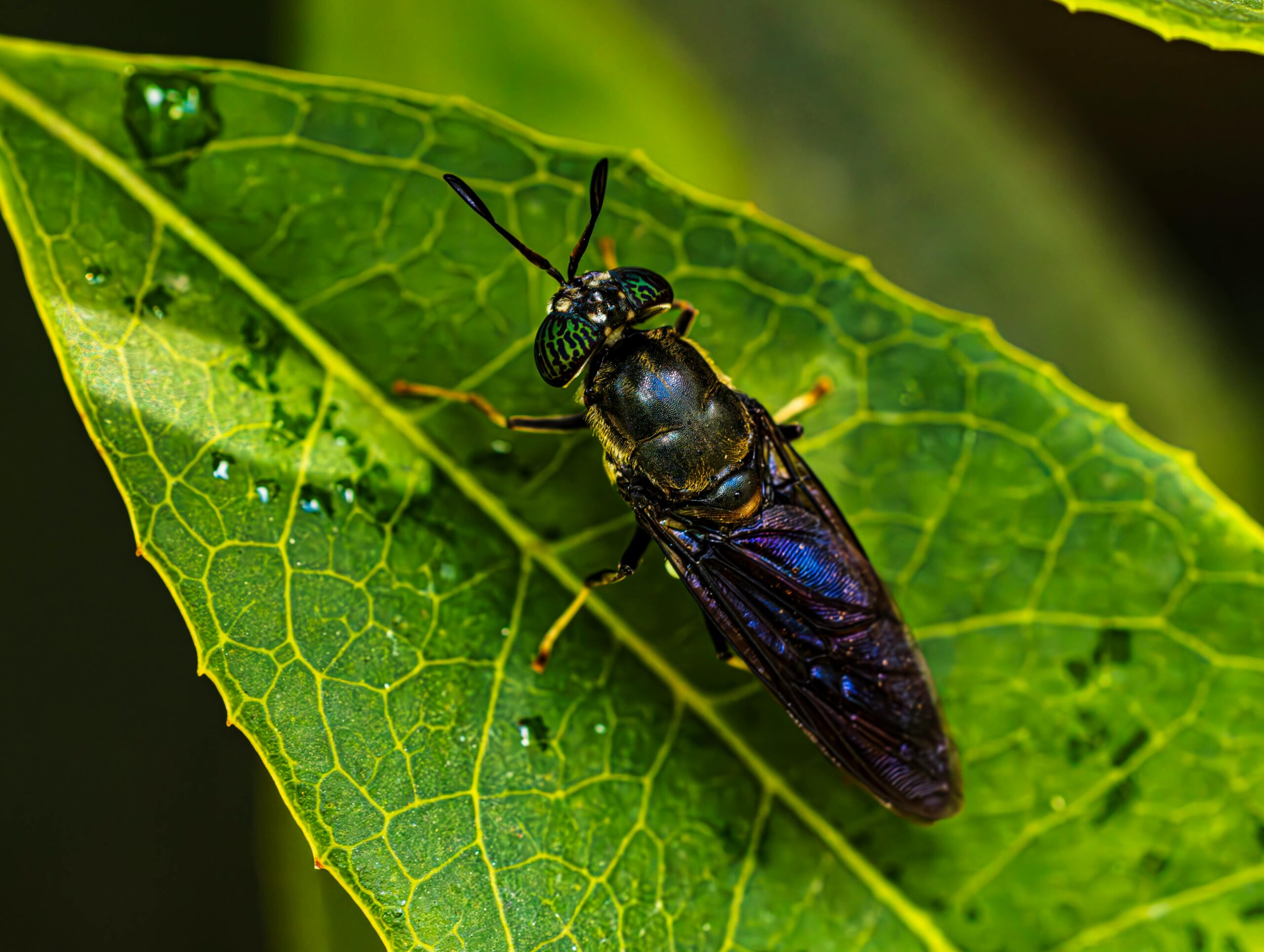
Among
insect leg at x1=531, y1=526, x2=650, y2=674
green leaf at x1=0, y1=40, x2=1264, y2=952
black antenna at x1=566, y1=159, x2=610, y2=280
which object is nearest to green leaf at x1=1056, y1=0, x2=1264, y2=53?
green leaf at x1=0, y1=40, x2=1264, y2=952

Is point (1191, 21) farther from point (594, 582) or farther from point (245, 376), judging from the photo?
point (245, 376)

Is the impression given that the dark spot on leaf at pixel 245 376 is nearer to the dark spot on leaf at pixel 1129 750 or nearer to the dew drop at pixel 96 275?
the dew drop at pixel 96 275

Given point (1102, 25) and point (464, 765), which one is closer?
point (464, 765)

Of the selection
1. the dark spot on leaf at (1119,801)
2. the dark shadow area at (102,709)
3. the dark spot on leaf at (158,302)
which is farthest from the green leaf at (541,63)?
the dark spot on leaf at (1119,801)

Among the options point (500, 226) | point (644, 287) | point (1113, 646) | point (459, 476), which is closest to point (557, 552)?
point (459, 476)

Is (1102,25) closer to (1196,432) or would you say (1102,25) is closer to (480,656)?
(1196,432)

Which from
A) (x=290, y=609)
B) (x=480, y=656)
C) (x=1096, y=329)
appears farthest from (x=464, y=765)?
(x=1096, y=329)
